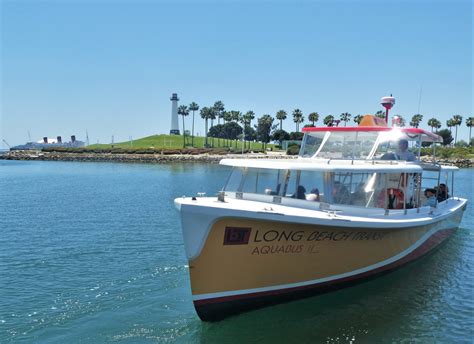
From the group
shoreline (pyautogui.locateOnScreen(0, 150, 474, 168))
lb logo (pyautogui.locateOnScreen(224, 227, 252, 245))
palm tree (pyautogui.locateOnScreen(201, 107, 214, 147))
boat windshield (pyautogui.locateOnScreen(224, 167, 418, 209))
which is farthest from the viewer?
palm tree (pyautogui.locateOnScreen(201, 107, 214, 147))

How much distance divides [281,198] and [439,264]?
855 cm

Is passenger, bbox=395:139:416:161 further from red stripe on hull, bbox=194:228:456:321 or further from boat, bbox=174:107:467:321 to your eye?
red stripe on hull, bbox=194:228:456:321

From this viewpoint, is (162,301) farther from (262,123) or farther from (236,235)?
(262,123)

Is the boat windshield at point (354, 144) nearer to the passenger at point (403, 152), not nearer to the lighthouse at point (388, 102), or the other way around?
the passenger at point (403, 152)

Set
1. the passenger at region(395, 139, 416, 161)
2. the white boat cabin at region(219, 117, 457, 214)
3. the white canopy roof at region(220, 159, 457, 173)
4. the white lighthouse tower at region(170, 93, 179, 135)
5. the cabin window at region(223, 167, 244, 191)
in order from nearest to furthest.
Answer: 1. the white canopy roof at region(220, 159, 457, 173)
2. the white boat cabin at region(219, 117, 457, 214)
3. the cabin window at region(223, 167, 244, 191)
4. the passenger at region(395, 139, 416, 161)
5. the white lighthouse tower at region(170, 93, 179, 135)

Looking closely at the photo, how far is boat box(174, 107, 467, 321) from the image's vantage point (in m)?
9.57

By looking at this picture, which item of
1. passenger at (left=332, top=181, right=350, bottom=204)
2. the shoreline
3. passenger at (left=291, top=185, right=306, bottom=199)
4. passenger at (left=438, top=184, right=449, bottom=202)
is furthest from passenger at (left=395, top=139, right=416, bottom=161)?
the shoreline

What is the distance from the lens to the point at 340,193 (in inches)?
468

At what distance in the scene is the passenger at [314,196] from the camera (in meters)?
11.5

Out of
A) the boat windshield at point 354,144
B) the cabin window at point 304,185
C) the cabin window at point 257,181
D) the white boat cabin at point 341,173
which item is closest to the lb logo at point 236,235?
the white boat cabin at point 341,173

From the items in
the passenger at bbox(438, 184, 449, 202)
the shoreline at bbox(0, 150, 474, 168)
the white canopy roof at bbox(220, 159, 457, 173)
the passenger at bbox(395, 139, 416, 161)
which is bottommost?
the shoreline at bbox(0, 150, 474, 168)

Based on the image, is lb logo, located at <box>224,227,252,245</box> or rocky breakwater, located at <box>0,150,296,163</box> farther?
rocky breakwater, located at <box>0,150,296,163</box>

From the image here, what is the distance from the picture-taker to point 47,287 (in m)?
12.3

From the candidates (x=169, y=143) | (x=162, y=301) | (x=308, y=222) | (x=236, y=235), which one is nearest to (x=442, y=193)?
(x=308, y=222)
